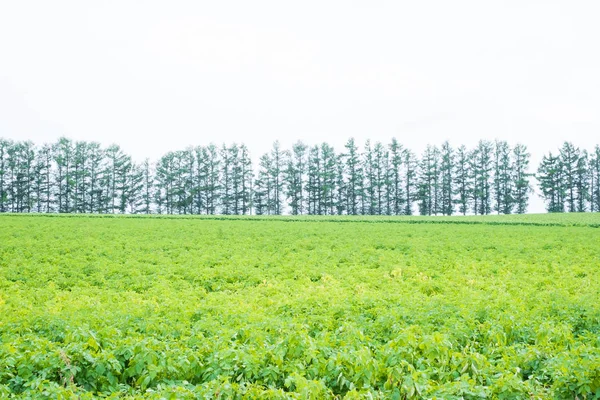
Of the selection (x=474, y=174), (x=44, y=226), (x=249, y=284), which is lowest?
(x=249, y=284)

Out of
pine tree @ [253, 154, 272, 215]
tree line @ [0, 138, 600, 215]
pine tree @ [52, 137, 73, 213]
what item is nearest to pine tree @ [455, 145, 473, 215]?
tree line @ [0, 138, 600, 215]

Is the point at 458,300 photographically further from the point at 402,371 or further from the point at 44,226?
the point at 44,226

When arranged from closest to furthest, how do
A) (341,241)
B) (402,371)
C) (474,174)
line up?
(402,371), (341,241), (474,174)

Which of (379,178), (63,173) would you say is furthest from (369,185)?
(63,173)

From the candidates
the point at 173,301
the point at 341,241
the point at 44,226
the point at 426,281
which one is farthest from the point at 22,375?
the point at 44,226

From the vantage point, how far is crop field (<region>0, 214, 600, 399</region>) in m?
5.85

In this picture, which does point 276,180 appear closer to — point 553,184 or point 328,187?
point 328,187

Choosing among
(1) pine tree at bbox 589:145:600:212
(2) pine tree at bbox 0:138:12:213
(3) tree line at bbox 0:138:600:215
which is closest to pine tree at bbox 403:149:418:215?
(3) tree line at bbox 0:138:600:215

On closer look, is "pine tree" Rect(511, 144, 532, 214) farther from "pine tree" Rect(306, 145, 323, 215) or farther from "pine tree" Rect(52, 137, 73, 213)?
"pine tree" Rect(52, 137, 73, 213)

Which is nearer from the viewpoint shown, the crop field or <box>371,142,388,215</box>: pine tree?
the crop field

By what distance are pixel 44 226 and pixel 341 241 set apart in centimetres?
2201

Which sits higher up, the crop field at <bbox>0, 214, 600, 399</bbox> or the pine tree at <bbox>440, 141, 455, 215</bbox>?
the pine tree at <bbox>440, 141, 455, 215</bbox>

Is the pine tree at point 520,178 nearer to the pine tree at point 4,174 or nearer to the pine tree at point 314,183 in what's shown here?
the pine tree at point 314,183

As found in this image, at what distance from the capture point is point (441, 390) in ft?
17.3
